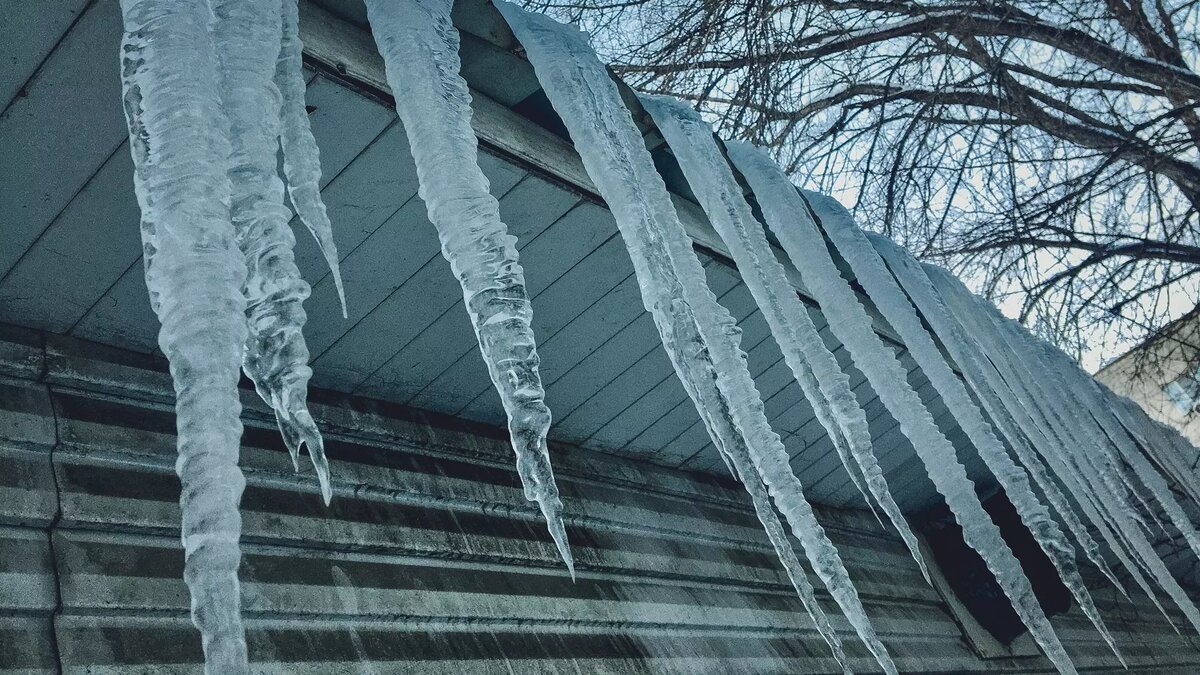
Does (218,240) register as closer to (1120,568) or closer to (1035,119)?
(1035,119)

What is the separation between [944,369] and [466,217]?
203 cm

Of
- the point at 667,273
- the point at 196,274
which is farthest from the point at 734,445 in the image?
the point at 196,274

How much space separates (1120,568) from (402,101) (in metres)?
7.84

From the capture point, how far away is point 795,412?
3.84 m

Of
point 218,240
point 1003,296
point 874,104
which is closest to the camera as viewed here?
point 218,240

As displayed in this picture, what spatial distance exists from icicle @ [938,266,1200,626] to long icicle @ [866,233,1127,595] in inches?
6.2

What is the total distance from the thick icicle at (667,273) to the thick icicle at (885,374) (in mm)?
750

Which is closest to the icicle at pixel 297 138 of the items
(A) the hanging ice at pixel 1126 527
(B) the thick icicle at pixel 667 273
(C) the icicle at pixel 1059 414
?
(B) the thick icicle at pixel 667 273

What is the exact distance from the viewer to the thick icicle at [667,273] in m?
2.00

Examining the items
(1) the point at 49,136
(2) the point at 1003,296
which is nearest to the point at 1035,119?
(2) the point at 1003,296

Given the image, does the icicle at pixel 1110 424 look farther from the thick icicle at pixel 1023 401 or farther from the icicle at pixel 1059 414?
the thick icicle at pixel 1023 401

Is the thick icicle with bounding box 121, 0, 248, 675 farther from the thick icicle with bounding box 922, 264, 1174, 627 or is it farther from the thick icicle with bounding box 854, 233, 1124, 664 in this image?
the thick icicle with bounding box 922, 264, 1174, 627

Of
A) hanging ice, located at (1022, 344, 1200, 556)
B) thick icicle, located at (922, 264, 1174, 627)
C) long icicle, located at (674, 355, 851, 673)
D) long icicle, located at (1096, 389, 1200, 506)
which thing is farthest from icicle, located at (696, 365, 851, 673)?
long icicle, located at (1096, 389, 1200, 506)

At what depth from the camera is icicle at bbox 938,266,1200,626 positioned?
347cm
